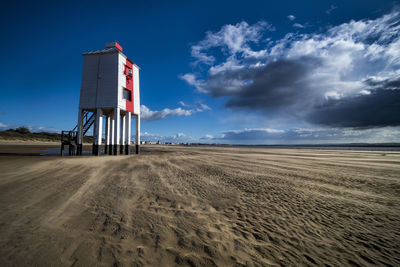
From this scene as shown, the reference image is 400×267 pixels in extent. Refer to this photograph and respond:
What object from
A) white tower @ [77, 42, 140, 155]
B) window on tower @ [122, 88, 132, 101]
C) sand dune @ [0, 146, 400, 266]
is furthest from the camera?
window on tower @ [122, 88, 132, 101]

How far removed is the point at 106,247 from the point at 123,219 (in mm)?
1044

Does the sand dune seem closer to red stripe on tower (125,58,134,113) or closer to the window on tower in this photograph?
red stripe on tower (125,58,134,113)

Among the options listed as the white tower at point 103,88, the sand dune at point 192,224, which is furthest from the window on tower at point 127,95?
the sand dune at point 192,224

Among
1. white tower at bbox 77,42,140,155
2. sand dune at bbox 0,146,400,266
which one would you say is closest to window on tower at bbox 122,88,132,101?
white tower at bbox 77,42,140,155

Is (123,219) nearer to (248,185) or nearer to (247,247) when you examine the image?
(247,247)

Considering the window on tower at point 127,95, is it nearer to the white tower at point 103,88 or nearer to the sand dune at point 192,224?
the white tower at point 103,88

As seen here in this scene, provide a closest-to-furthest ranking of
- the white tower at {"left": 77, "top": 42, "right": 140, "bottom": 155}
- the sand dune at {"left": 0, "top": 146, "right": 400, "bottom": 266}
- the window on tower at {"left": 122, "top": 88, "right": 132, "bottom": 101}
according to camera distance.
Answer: the sand dune at {"left": 0, "top": 146, "right": 400, "bottom": 266} → the white tower at {"left": 77, "top": 42, "right": 140, "bottom": 155} → the window on tower at {"left": 122, "top": 88, "right": 132, "bottom": 101}

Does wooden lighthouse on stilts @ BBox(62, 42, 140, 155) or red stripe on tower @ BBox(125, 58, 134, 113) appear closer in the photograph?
wooden lighthouse on stilts @ BBox(62, 42, 140, 155)

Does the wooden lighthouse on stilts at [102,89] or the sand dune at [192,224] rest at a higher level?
the wooden lighthouse on stilts at [102,89]

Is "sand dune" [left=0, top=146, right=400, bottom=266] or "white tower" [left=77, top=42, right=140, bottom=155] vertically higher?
"white tower" [left=77, top=42, right=140, bottom=155]

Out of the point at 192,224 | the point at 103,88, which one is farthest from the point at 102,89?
the point at 192,224

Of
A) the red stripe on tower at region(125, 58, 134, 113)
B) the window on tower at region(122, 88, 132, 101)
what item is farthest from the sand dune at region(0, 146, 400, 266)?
the window on tower at region(122, 88, 132, 101)

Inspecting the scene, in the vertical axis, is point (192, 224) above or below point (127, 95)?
below

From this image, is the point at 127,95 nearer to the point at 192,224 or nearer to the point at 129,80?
the point at 129,80
